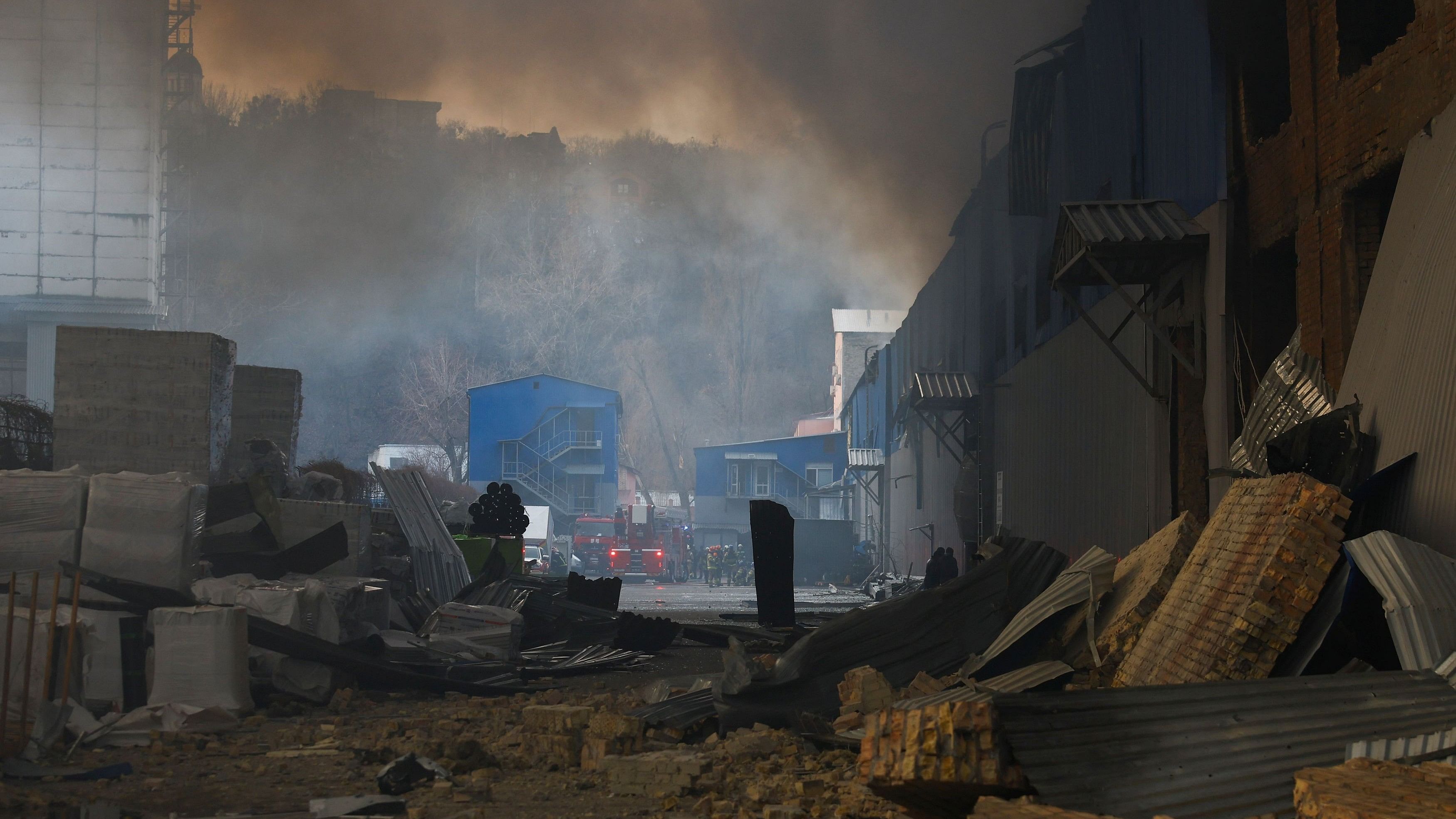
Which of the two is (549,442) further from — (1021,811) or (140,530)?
(1021,811)

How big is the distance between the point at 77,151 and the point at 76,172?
0.68m

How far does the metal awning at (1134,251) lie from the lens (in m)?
9.29

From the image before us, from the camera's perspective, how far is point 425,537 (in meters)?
15.2

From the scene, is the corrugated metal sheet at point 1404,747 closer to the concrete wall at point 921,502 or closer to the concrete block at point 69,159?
the concrete wall at point 921,502

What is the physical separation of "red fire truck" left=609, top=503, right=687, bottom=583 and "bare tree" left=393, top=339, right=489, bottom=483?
2335 centimetres

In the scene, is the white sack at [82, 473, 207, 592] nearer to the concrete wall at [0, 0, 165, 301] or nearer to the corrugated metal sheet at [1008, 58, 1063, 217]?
the corrugated metal sheet at [1008, 58, 1063, 217]

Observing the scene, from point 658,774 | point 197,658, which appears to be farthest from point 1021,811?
point 197,658

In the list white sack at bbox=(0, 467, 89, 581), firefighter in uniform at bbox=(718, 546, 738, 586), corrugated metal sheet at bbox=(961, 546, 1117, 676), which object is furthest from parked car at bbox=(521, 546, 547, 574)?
corrugated metal sheet at bbox=(961, 546, 1117, 676)

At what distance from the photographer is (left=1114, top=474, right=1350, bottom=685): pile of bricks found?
16.2ft

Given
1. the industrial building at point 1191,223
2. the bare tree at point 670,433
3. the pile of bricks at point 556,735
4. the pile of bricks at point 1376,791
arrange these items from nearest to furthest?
the pile of bricks at point 1376,791 → the pile of bricks at point 556,735 → the industrial building at point 1191,223 → the bare tree at point 670,433

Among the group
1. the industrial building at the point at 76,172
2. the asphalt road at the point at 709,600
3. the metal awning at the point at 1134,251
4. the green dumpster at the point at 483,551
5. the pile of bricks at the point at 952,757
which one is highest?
the industrial building at the point at 76,172

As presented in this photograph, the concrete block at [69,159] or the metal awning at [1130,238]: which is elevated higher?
the concrete block at [69,159]

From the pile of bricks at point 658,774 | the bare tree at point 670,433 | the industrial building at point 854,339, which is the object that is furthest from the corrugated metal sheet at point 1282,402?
the bare tree at point 670,433

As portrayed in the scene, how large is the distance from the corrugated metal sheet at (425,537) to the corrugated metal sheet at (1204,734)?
11381 mm
